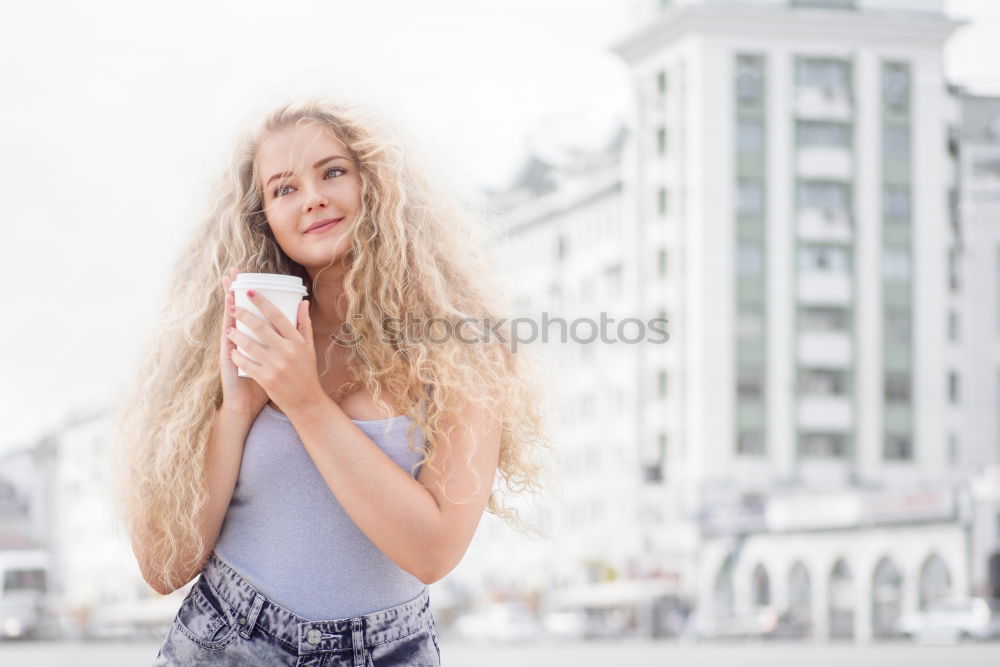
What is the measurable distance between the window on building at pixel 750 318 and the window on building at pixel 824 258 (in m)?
2.38

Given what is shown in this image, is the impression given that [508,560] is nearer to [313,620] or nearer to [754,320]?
[754,320]

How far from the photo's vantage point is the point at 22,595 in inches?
1570

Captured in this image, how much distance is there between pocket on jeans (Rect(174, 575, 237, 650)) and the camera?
2.18 m

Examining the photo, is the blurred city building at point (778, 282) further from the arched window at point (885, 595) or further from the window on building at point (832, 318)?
the arched window at point (885, 595)

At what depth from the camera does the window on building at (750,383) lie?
61.7 m

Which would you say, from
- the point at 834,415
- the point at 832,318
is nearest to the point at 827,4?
the point at 832,318

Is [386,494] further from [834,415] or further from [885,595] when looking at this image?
[834,415]

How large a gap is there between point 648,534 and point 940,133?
1915 cm

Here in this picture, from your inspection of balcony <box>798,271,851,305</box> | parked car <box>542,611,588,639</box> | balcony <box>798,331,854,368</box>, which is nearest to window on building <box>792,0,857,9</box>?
balcony <box>798,271,851,305</box>

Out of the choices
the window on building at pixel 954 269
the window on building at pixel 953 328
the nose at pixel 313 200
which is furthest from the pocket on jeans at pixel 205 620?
the window on building at pixel 953 328

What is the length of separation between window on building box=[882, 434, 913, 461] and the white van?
33.7 m

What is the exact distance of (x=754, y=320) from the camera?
62.4 m

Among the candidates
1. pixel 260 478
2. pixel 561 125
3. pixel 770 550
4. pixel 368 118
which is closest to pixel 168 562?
pixel 260 478

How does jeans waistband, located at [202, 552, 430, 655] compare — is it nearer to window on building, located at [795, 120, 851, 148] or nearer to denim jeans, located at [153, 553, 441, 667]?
denim jeans, located at [153, 553, 441, 667]
